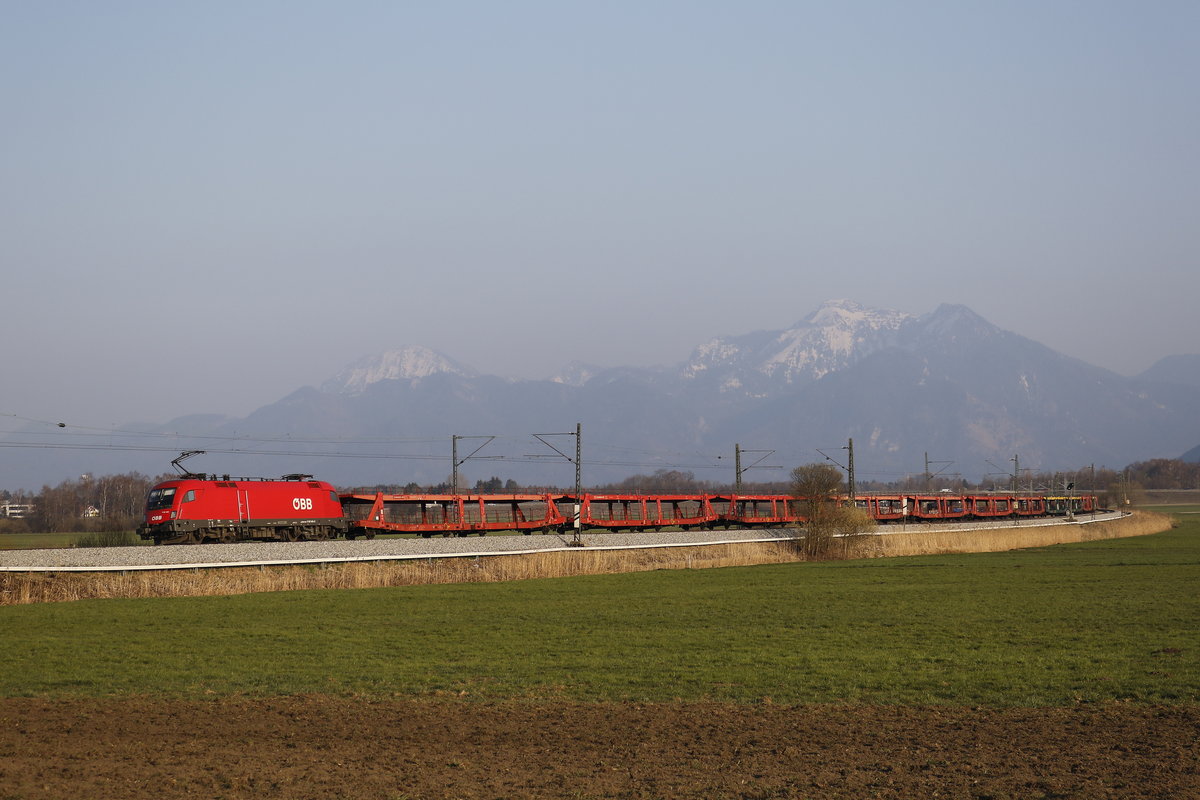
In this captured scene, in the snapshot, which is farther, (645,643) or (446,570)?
(446,570)

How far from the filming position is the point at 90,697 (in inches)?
818

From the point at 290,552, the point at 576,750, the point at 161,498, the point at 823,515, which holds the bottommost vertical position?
the point at 576,750

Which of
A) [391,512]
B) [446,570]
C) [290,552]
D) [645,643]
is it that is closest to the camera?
[645,643]

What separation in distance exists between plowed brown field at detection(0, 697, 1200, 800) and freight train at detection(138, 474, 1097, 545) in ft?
111

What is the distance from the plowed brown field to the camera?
559 inches

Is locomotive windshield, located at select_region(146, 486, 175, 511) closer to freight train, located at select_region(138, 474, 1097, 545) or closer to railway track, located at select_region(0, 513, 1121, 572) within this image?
freight train, located at select_region(138, 474, 1097, 545)

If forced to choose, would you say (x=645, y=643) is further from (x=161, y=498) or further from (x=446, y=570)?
(x=161, y=498)

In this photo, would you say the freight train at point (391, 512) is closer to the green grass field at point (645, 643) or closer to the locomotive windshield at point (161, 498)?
the locomotive windshield at point (161, 498)

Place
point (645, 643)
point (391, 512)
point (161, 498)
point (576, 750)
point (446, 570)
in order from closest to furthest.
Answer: point (576, 750)
point (645, 643)
point (446, 570)
point (161, 498)
point (391, 512)

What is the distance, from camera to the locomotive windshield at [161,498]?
52.5 meters

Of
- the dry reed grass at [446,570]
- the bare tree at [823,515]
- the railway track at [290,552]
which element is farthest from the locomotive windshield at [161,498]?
the bare tree at [823,515]

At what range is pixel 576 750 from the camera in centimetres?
1650

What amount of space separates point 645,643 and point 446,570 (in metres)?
23.2

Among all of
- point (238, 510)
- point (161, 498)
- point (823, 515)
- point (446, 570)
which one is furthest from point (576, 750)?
point (823, 515)
